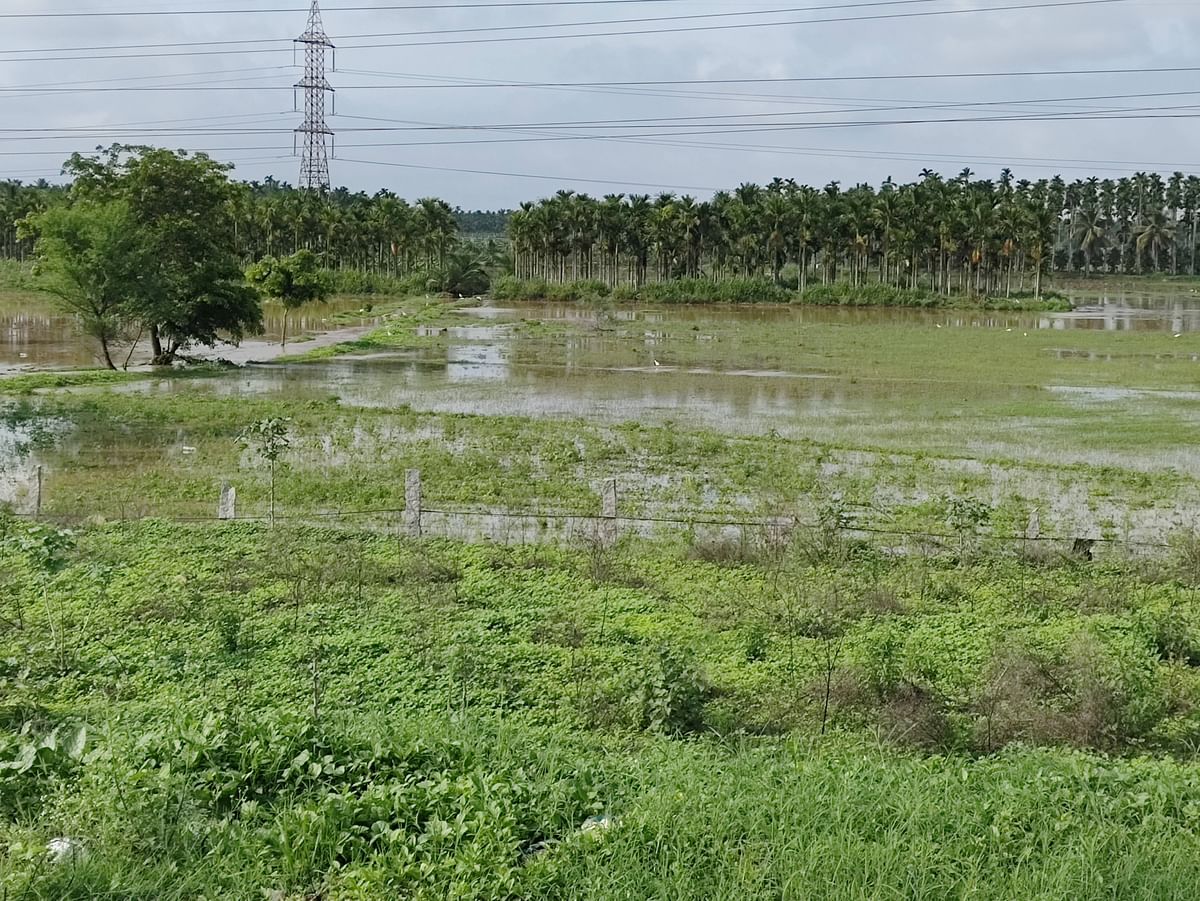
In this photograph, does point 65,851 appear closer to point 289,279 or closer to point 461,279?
point 289,279

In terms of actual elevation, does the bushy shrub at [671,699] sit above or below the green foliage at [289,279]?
below

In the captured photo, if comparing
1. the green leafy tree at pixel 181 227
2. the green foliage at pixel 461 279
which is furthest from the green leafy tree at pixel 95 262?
the green foliage at pixel 461 279

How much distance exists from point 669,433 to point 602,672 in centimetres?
1359

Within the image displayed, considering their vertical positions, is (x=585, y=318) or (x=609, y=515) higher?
(x=585, y=318)

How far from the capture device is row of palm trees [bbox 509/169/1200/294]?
3046 inches

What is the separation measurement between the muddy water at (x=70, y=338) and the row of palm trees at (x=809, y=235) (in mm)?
25174

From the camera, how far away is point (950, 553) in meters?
12.4

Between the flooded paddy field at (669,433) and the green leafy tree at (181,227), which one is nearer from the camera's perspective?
the flooded paddy field at (669,433)

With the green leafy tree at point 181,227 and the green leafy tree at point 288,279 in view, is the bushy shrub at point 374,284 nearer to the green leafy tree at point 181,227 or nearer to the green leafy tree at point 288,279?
the green leafy tree at point 288,279

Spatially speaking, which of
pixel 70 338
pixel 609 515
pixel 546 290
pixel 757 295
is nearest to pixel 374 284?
pixel 546 290

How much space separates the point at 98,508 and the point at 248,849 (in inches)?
446

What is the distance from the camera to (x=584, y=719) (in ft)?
24.4

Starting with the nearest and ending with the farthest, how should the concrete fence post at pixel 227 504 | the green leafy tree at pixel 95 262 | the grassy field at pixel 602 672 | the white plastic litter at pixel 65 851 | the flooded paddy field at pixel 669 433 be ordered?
the white plastic litter at pixel 65 851 → the grassy field at pixel 602 672 → the concrete fence post at pixel 227 504 → the flooded paddy field at pixel 669 433 → the green leafy tree at pixel 95 262

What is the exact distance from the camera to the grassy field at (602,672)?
482cm
